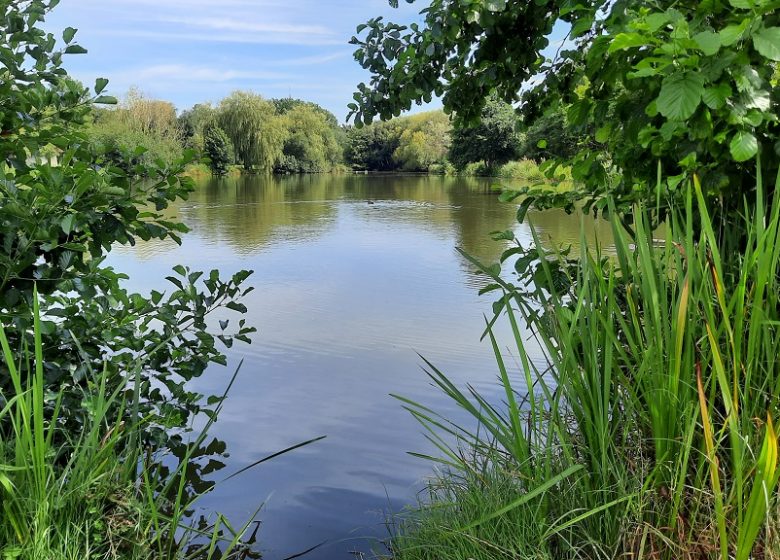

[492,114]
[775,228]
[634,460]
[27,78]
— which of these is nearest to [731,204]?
[775,228]

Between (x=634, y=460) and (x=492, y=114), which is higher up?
(x=492, y=114)

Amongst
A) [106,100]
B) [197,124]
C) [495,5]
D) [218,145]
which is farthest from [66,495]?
[197,124]

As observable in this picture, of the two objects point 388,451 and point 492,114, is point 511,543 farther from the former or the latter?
point 492,114

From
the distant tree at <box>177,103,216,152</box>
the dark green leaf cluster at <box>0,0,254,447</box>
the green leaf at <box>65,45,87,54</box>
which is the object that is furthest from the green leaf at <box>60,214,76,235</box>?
the distant tree at <box>177,103,216,152</box>

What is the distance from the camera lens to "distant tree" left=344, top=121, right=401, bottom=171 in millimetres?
69750

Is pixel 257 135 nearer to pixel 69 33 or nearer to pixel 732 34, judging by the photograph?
pixel 69 33

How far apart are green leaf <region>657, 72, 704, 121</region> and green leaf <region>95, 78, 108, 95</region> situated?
71.1 inches

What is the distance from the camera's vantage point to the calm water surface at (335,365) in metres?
3.01

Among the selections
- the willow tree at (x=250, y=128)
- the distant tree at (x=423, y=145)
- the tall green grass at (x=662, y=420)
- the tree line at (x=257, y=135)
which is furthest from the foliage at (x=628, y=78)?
the distant tree at (x=423, y=145)

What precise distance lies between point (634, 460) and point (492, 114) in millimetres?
43455

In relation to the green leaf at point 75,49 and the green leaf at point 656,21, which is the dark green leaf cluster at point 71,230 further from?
the green leaf at point 656,21

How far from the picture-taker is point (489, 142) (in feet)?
144

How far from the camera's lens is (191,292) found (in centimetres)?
236

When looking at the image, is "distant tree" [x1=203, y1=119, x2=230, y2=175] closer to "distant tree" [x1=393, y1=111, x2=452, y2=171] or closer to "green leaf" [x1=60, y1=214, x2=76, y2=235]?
"distant tree" [x1=393, y1=111, x2=452, y2=171]
